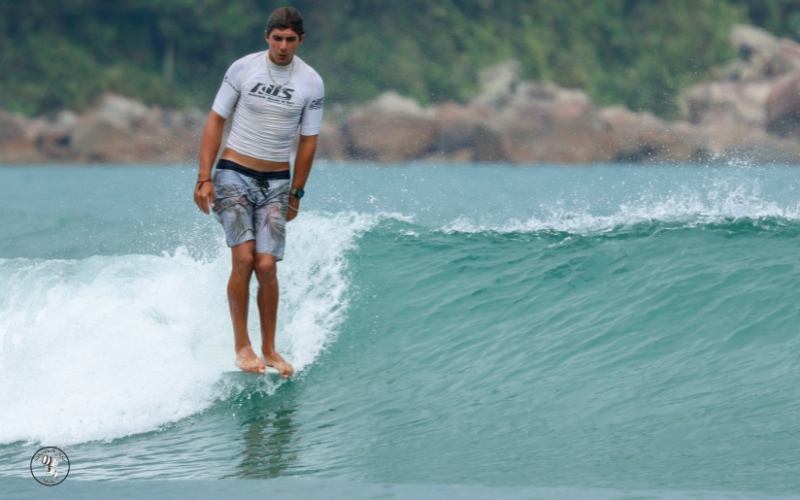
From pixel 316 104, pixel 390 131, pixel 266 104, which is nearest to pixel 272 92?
pixel 266 104

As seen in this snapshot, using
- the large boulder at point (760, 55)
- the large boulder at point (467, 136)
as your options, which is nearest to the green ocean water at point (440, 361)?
the large boulder at point (467, 136)

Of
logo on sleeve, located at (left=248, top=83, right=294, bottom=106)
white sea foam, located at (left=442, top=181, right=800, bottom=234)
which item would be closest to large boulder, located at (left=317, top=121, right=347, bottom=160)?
white sea foam, located at (left=442, top=181, right=800, bottom=234)

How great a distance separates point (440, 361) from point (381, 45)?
37.2 m

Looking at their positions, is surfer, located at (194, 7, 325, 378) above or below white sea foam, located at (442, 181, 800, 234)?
above

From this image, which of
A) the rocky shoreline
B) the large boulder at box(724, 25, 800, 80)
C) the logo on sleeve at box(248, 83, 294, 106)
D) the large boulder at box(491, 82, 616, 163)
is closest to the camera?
the logo on sleeve at box(248, 83, 294, 106)

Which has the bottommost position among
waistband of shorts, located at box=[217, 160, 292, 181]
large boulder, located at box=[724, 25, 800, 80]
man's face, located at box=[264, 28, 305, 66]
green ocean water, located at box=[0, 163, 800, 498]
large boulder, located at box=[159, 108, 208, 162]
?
green ocean water, located at box=[0, 163, 800, 498]

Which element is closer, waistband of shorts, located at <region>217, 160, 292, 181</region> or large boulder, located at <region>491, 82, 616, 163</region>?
waistband of shorts, located at <region>217, 160, 292, 181</region>

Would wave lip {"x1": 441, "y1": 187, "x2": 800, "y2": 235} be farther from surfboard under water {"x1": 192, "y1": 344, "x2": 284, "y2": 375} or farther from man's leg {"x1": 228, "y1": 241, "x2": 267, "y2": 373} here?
man's leg {"x1": 228, "y1": 241, "x2": 267, "y2": 373}

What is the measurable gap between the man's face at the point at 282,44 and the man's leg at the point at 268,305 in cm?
107

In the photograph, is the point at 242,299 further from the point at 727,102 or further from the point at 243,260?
the point at 727,102

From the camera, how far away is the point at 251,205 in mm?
5746

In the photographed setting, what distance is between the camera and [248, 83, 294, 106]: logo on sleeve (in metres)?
5.62

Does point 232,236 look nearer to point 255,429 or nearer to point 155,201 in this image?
point 255,429

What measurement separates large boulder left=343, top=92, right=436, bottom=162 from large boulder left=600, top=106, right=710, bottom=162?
6638mm
